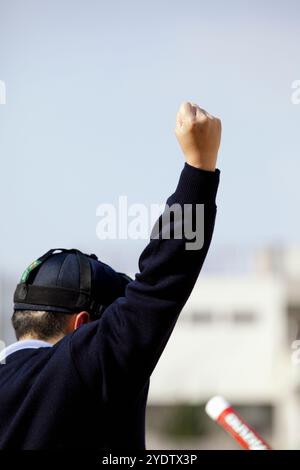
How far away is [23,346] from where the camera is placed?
13.1ft

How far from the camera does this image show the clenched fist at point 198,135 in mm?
3439

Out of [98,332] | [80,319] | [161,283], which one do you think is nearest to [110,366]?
[98,332]

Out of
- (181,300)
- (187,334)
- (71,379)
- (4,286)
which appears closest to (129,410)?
(71,379)

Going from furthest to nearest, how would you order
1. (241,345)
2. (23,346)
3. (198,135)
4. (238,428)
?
(241,345)
(238,428)
(23,346)
(198,135)

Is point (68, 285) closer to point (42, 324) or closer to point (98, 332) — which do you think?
point (42, 324)

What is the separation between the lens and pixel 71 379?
3684 millimetres

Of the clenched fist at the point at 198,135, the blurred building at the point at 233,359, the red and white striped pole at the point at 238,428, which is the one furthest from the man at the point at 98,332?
the blurred building at the point at 233,359

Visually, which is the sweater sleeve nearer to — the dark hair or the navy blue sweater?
the navy blue sweater

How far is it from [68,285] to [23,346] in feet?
0.90

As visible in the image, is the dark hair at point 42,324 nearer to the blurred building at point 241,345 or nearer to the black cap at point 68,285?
the black cap at point 68,285
